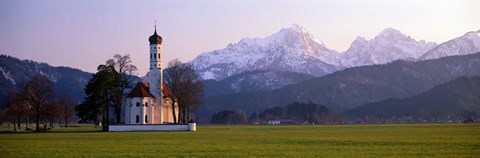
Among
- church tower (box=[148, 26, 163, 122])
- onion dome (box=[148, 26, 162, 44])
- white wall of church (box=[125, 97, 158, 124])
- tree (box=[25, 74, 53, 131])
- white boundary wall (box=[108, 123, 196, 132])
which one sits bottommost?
white boundary wall (box=[108, 123, 196, 132])

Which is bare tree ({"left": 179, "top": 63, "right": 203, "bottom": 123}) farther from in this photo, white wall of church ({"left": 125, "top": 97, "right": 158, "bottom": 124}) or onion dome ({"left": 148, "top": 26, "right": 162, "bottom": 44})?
onion dome ({"left": 148, "top": 26, "right": 162, "bottom": 44})

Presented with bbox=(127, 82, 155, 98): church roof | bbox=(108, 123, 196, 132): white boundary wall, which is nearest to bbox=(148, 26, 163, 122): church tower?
bbox=(127, 82, 155, 98): church roof

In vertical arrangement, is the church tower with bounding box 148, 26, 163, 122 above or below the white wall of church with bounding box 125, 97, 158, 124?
above

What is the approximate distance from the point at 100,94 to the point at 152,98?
1481 cm

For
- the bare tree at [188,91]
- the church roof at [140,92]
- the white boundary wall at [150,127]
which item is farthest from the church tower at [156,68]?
the white boundary wall at [150,127]

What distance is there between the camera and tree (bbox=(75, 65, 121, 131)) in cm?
9712

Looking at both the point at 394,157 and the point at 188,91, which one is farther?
the point at 188,91

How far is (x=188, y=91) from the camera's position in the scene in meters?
103

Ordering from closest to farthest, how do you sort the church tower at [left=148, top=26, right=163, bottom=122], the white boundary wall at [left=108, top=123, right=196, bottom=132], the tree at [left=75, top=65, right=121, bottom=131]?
the white boundary wall at [left=108, top=123, right=196, bottom=132] → the tree at [left=75, top=65, right=121, bottom=131] → the church tower at [left=148, top=26, right=163, bottom=122]

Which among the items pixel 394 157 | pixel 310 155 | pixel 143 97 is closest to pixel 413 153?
pixel 394 157

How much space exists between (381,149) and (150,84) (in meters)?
75.5

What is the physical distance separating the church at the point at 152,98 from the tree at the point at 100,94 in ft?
31.6

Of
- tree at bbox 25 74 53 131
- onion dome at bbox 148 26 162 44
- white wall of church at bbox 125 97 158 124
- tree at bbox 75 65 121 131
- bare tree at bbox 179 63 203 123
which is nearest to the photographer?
tree at bbox 25 74 53 131

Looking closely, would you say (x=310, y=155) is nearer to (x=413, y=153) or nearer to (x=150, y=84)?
(x=413, y=153)
